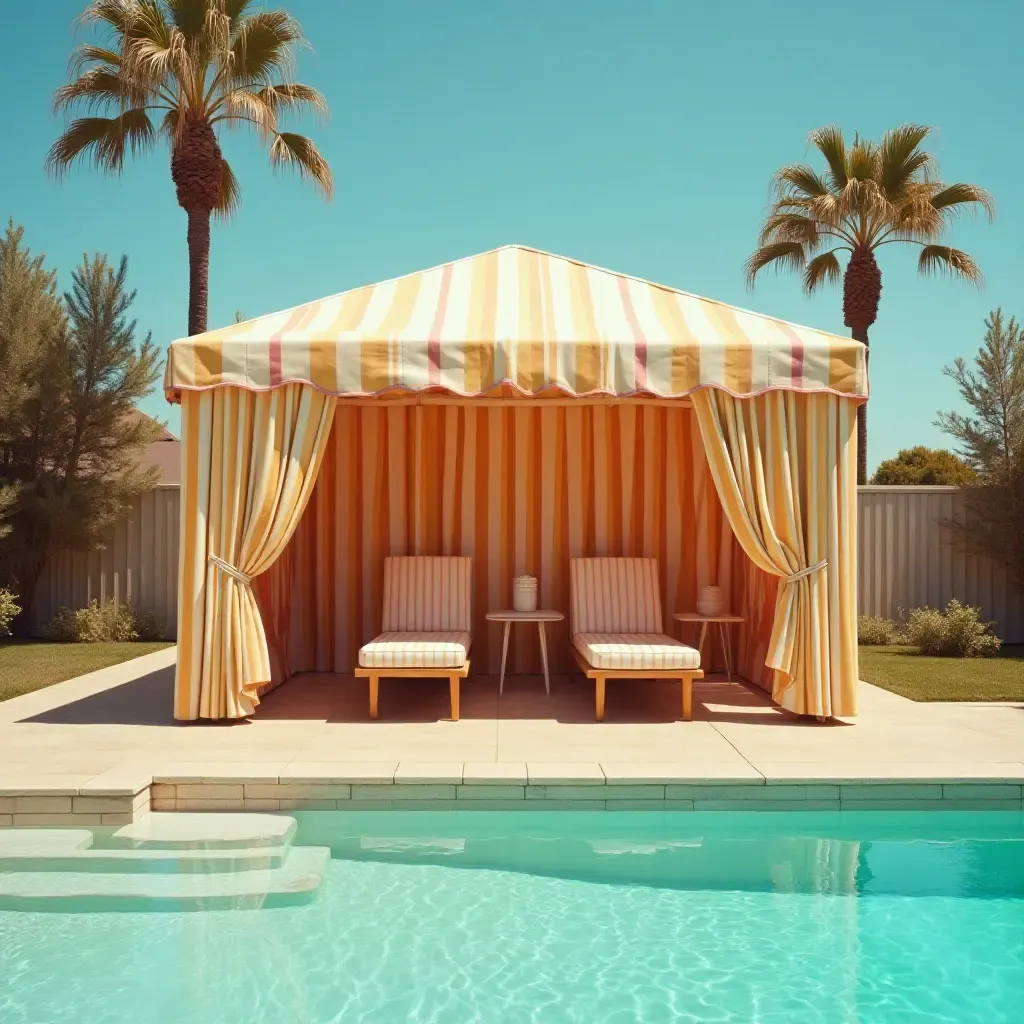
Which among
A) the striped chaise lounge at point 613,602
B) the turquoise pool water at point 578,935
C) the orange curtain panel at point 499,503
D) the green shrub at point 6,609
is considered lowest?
the turquoise pool water at point 578,935

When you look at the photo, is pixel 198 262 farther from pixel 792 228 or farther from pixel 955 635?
pixel 955 635

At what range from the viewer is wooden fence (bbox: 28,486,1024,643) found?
12008 millimetres

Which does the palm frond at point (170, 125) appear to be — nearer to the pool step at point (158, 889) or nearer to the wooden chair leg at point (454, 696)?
the wooden chair leg at point (454, 696)

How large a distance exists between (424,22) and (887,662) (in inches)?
330

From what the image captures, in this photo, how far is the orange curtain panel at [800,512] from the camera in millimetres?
6617

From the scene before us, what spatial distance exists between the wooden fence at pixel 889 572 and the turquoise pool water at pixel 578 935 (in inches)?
294

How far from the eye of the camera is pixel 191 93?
1197cm

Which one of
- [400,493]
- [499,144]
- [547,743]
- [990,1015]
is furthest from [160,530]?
[990,1015]

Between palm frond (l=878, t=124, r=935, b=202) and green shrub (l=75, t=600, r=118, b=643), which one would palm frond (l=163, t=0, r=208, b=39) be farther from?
palm frond (l=878, t=124, r=935, b=202)

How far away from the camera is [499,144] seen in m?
11.7

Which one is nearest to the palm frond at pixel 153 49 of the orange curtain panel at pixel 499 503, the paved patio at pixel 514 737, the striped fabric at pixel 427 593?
the orange curtain panel at pixel 499 503

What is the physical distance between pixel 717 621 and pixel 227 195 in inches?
378

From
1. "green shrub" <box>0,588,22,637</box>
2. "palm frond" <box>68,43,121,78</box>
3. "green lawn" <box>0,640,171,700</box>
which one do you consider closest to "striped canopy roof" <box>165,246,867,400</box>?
"green lawn" <box>0,640,171,700</box>

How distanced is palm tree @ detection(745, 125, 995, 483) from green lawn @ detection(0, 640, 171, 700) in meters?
10.9
